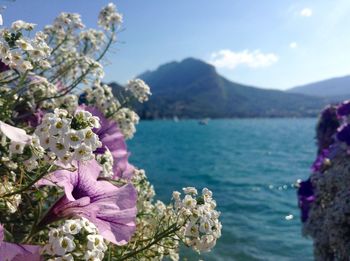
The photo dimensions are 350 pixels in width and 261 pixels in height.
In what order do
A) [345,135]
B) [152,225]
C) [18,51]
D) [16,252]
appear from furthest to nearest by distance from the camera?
1. [345,135]
2. [152,225]
3. [18,51]
4. [16,252]

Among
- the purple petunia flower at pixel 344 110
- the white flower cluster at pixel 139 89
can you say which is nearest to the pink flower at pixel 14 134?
the white flower cluster at pixel 139 89

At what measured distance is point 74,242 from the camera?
1.68 meters

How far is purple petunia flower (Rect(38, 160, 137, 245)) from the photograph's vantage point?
2094mm

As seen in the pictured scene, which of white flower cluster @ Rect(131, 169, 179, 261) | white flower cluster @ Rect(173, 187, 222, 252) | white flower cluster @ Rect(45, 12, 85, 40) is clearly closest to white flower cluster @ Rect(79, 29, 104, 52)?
white flower cluster @ Rect(45, 12, 85, 40)

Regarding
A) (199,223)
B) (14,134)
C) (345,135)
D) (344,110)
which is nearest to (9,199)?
(14,134)

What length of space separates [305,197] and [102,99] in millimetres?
4152

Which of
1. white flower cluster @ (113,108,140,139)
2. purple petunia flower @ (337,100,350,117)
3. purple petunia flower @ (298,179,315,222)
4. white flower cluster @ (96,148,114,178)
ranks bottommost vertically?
purple petunia flower @ (298,179,315,222)

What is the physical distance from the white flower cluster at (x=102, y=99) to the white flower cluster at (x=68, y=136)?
2.94 metres

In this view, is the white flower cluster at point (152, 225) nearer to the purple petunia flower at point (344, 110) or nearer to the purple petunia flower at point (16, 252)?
the purple petunia flower at point (16, 252)

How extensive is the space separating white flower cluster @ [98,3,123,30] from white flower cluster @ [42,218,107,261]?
12.2ft

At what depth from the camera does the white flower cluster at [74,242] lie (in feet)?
5.28

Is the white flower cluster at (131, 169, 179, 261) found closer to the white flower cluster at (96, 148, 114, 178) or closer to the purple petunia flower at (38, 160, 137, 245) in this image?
the purple petunia flower at (38, 160, 137, 245)

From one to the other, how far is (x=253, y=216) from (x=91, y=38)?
53.2 ft

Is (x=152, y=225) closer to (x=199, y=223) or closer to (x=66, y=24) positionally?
(x=199, y=223)
